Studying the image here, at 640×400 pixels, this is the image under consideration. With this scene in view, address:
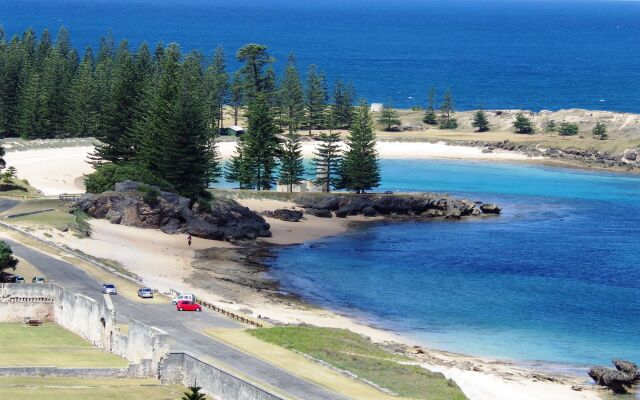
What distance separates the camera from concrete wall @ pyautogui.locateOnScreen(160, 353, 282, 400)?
A: 40750 millimetres

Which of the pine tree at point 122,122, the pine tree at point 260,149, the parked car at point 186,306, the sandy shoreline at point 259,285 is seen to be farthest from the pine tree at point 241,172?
the parked car at point 186,306

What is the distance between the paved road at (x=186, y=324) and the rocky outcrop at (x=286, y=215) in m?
31.7

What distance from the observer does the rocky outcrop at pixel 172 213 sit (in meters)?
87.1

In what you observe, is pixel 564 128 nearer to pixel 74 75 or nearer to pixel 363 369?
pixel 74 75

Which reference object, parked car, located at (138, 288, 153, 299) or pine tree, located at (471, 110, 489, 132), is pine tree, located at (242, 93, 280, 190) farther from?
pine tree, located at (471, 110, 489, 132)

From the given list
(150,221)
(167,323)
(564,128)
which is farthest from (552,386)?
(564,128)

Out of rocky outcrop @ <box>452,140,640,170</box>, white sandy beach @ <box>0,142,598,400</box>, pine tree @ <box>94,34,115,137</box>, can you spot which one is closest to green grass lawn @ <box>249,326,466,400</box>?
white sandy beach @ <box>0,142,598,400</box>

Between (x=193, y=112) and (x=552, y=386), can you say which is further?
(x=193, y=112)

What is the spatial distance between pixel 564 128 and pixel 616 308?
82345mm

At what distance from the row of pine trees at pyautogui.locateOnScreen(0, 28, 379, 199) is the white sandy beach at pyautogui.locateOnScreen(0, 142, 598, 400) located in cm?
475

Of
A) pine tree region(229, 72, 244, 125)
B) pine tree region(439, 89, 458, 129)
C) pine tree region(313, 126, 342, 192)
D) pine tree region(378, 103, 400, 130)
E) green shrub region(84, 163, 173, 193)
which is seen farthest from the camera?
pine tree region(439, 89, 458, 129)

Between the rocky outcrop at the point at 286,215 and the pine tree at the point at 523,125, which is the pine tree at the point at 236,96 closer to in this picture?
the pine tree at the point at 523,125

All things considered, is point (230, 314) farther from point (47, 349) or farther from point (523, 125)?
point (523, 125)

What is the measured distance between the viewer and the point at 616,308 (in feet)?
237
